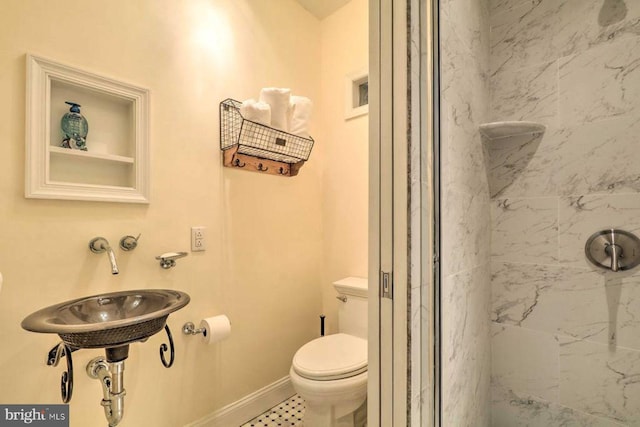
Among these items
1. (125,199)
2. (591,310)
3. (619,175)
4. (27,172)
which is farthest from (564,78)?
(27,172)

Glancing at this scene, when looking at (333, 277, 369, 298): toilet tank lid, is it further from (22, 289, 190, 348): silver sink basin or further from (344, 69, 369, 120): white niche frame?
(344, 69, 369, 120): white niche frame

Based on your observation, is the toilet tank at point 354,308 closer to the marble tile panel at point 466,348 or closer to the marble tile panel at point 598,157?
the marble tile panel at point 466,348

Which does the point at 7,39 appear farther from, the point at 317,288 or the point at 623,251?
the point at 623,251

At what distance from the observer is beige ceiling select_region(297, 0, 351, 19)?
2.13m

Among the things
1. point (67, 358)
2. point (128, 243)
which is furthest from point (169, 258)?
point (67, 358)

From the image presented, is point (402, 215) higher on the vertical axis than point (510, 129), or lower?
lower

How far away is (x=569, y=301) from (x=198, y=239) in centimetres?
173

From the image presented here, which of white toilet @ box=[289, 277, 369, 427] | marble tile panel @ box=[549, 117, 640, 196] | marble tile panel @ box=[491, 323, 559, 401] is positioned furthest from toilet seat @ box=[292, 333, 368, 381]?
marble tile panel @ box=[549, 117, 640, 196]

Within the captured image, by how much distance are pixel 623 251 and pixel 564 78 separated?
0.74m

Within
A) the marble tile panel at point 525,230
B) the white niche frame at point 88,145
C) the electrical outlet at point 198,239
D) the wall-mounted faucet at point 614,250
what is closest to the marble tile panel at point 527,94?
the marble tile panel at point 525,230

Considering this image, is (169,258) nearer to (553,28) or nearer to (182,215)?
(182,215)

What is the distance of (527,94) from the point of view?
1.35 metres

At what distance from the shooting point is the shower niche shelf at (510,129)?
1243mm

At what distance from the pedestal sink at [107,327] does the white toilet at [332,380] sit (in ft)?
2.15
